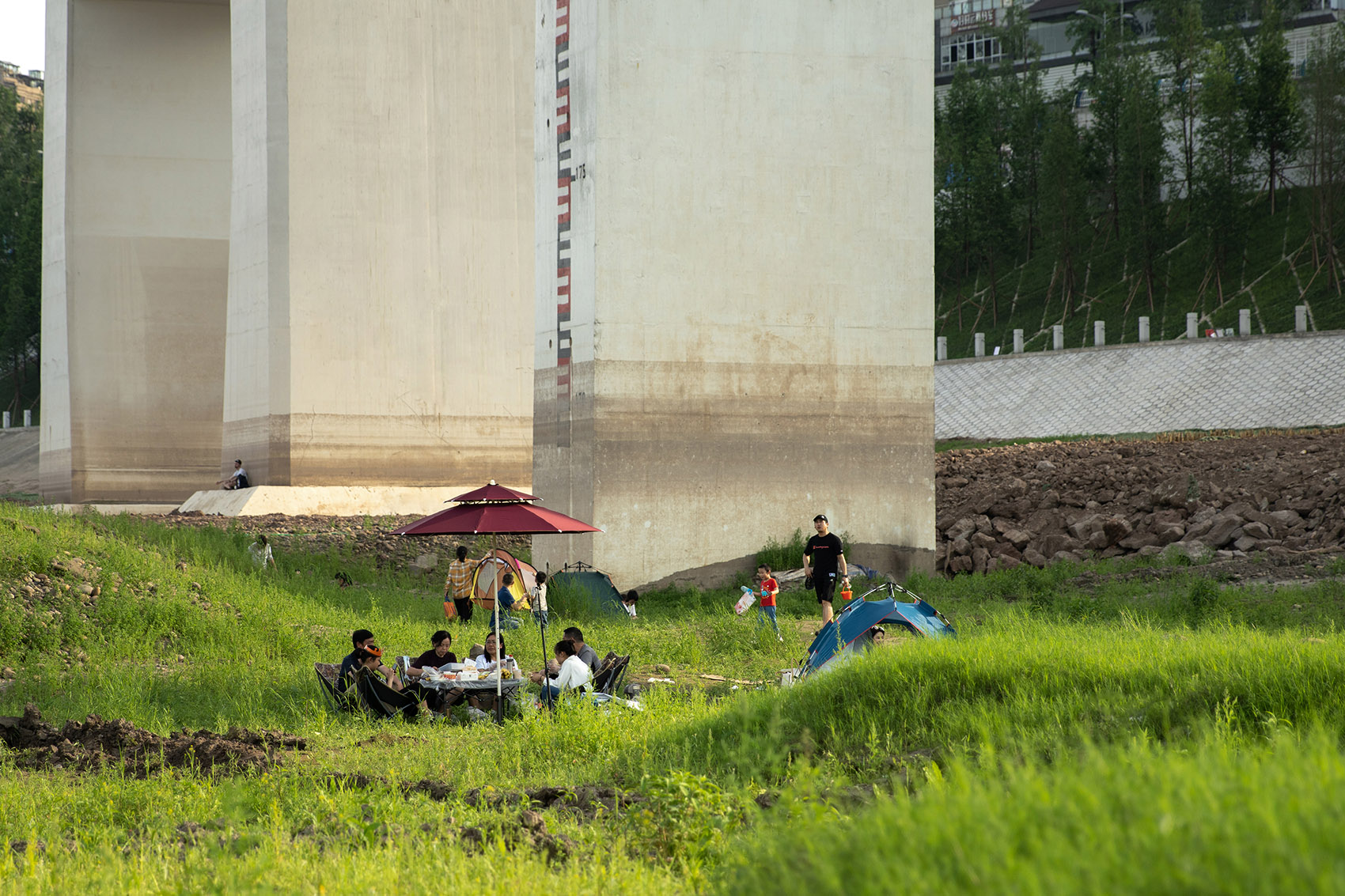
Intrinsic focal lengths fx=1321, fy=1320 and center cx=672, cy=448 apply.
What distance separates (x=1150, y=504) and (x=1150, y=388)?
18291mm

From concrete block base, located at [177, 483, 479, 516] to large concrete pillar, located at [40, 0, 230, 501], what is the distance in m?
7.64

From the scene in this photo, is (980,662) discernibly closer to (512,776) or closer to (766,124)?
(512,776)

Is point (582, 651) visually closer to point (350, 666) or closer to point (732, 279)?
point (350, 666)

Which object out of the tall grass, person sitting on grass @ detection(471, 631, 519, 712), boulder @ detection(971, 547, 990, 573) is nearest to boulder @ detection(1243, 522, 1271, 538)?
boulder @ detection(971, 547, 990, 573)

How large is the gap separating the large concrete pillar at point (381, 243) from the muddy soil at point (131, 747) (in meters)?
17.8

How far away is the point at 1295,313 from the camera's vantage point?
40.5 metres

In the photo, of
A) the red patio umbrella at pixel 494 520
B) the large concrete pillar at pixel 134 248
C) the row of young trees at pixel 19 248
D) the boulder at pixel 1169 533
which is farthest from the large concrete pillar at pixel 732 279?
the row of young trees at pixel 19 248

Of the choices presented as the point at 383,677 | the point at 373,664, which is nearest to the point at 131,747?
the point at 373,664

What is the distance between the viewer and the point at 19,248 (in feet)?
208

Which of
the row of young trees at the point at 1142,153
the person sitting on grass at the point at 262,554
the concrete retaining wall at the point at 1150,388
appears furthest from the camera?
the row of young trees at the point at 1142,153

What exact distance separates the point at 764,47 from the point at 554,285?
4949mm

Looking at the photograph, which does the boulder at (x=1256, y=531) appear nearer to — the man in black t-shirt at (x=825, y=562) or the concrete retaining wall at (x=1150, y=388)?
the man in black t-shirt at (x=825, y=562)

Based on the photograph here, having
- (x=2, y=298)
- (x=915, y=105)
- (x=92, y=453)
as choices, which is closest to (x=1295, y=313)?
(x=915, y=105)

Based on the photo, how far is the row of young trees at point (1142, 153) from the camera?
153 feet
